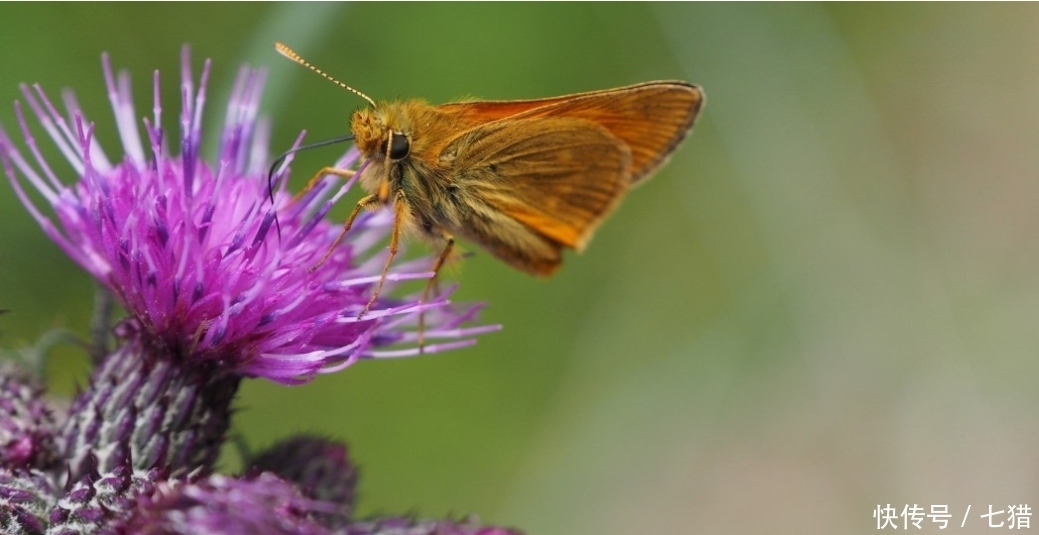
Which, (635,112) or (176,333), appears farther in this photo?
(635,112)

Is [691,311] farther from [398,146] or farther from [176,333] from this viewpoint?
[176,333]

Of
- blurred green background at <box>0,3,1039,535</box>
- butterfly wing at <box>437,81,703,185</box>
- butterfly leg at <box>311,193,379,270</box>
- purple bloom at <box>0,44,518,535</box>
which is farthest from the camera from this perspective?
blurred green background at <box>0,3,1039,535</box>

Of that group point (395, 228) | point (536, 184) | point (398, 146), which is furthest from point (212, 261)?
point (536, 184)

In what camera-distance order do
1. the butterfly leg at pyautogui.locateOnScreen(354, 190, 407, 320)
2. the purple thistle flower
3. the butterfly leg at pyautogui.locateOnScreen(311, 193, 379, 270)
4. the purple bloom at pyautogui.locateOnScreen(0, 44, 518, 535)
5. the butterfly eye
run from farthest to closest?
the butterfly eye < the butterfly leg at pyautogui.locateOnScreen(354, 190, 407, 320) < the butterfly leg at pyautogui.locateOnScreen(311, 193, 379, 270) < the purple bloom at pyautogui.locateOnScreen(0, 44, 518, 535) < the purple thistle flower

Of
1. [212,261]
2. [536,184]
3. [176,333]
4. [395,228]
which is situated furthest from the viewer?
[536,184]

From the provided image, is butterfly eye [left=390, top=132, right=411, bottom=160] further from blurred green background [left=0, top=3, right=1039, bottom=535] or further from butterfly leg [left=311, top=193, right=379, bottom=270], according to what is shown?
blurred green background [left=0, top=3, right=1039, bottom=535]

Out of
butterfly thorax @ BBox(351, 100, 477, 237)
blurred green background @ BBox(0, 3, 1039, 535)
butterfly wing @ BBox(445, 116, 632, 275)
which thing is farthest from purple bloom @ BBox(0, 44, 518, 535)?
blurred green background @ BBox(0, 3, 1039, 535)

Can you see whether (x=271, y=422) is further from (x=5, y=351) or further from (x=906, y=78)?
(x=906, y=78)

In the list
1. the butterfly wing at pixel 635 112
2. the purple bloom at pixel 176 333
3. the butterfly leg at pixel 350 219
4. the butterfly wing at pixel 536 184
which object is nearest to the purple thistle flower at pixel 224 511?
the purple bloom at pixel 176 333

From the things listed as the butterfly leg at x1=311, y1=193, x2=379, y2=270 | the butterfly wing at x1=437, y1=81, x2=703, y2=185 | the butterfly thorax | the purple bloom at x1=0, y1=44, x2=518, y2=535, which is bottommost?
the purple bloom at x1=0, y1=44, x2=518, y2=535
